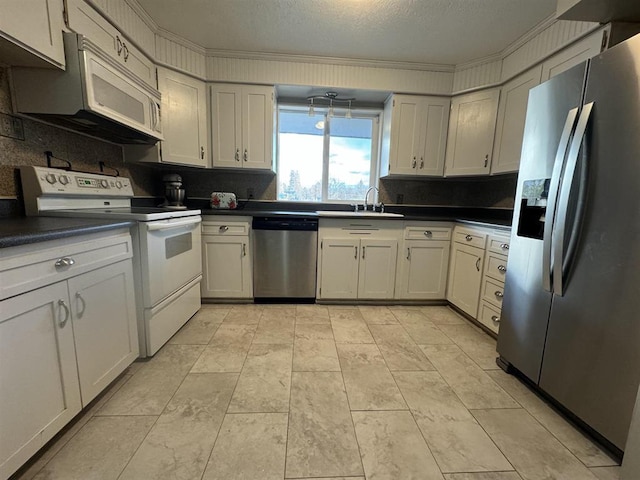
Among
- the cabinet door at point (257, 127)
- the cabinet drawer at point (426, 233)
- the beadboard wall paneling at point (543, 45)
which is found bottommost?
the cabinet drawer at point (426, 233)

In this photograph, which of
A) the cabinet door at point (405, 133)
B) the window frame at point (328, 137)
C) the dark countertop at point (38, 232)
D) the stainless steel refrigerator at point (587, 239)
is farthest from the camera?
the window frame at point (328, 137)

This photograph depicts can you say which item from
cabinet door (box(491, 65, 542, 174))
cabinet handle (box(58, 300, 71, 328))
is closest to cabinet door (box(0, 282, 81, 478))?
cabinet handle (box(58, 300, 71, 328))

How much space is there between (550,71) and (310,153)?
2217 mm

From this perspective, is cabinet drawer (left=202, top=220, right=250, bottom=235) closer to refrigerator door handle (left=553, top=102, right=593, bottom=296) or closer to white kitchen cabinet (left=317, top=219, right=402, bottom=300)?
white kitchen cabinet (left=317, top=219, right=402, bottom=300)

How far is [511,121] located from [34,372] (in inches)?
134

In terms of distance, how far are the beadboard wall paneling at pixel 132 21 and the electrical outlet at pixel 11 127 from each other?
0.83 meters

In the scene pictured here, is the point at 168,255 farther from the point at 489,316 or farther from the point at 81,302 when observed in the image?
the point at 489,316

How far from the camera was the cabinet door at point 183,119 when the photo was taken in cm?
237

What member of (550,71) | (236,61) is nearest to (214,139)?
(236,61)

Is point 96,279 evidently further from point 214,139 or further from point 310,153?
point 310,153

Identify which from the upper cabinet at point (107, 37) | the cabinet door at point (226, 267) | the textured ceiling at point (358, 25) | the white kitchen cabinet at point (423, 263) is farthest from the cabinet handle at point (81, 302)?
the white kitchen cabinet at point (423, 263)

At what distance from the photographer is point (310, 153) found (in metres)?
3.21

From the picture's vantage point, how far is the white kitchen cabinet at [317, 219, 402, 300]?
2641 millimetres

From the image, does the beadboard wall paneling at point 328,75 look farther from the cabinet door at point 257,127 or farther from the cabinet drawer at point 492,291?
the cabinet drawer at point 492,291
